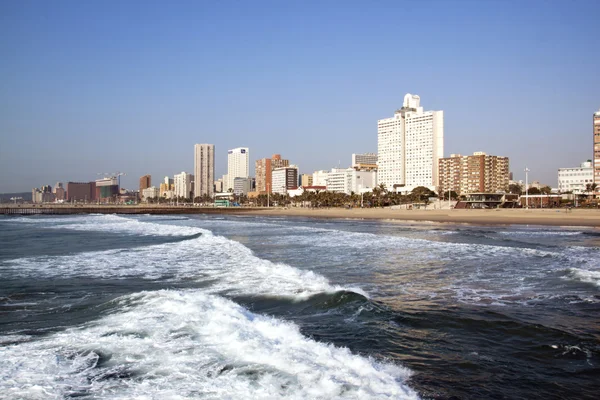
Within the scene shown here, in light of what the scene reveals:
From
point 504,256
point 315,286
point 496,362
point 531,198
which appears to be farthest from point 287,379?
point 531,198

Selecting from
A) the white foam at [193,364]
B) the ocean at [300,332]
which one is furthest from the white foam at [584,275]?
the white foam at [193,364]

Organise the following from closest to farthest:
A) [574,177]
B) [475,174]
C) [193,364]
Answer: [193,364] < [574,177] < [475,174]

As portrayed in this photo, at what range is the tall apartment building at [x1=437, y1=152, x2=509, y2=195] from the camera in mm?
151500

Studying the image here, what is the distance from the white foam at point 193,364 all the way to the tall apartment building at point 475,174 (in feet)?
484

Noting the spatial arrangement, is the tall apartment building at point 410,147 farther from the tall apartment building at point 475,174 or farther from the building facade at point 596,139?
the building facade at point 596,139

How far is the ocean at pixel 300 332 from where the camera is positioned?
5445 mm

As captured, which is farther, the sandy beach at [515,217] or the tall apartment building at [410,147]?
the tall apartment building at [410,147]

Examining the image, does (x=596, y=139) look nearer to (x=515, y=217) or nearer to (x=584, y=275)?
(x=515, y=217)

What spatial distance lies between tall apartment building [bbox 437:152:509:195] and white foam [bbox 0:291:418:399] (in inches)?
5809

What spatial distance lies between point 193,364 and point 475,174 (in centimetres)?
15689

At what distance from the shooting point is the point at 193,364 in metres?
6.12

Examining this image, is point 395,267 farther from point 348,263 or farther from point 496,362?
→ point 496,362

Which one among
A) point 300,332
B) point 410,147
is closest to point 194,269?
point 300,332

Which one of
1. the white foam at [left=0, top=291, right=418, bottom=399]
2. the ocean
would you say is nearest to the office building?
the ocean
